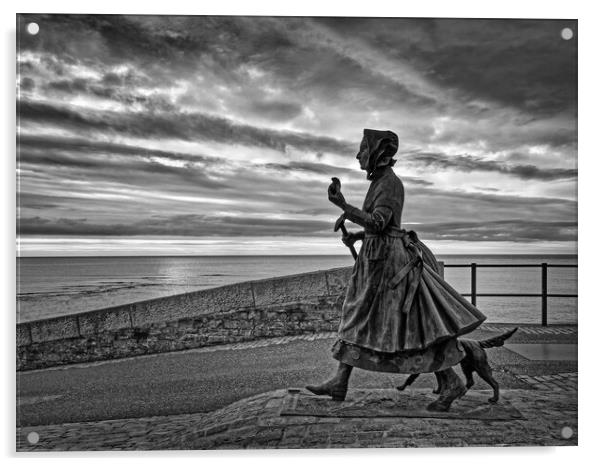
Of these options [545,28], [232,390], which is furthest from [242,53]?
[232,390]

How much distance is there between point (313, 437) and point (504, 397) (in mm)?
1752

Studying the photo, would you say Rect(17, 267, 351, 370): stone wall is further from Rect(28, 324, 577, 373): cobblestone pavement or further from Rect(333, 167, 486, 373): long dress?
Rect(333, 167, 486, 373): long dress

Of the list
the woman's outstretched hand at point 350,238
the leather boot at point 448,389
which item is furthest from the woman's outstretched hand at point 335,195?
the leather boot at point 448,389

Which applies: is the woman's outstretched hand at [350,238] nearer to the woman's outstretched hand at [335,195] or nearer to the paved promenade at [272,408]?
the woman's outstretched hand at [335,195]

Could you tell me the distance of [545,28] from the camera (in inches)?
215

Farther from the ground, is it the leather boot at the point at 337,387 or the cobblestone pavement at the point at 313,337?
the leather boot at the point at 337,387

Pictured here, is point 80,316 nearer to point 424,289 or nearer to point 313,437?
point 313,437

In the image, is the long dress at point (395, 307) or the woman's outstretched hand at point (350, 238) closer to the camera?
the long dress at point (395, 307)

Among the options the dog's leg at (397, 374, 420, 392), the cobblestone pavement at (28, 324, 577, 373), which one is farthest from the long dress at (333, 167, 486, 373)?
the cobblestone pavement at (28, 324, 577, 373)

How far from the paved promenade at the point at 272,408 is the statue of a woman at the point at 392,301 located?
0.56 meters

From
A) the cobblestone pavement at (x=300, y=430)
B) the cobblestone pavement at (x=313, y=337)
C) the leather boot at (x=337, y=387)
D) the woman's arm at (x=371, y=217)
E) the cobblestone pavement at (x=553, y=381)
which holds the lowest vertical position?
the cobblestone pavement at (x=300, y=430)

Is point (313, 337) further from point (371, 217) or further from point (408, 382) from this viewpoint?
point (371, 217)

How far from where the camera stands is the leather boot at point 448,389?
4582 mm

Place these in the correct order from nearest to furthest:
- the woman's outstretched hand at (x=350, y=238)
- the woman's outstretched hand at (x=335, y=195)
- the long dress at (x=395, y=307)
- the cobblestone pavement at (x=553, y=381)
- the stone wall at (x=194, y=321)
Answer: the woman's outstretched hand at (x=335, y=195), the long dress at (x=395, y=307), the woman's outstretched hand at (x=350, y=238), the cobblestone pavement at (x=553, y=381), the stone wall at (x=194, y=321)
